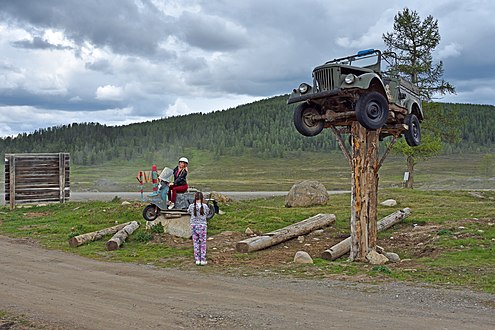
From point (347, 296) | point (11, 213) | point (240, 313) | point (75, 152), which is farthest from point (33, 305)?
point (75, 152)

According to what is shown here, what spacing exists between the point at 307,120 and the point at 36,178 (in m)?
19.2

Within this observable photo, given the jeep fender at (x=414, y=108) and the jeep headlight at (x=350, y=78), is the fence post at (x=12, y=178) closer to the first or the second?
the jeep fender at (x=414, y=108)

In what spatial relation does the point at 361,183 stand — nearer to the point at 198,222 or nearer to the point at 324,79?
the point at 324,79

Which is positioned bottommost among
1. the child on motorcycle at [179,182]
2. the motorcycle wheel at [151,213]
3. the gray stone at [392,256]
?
the gray stone at [392,256]

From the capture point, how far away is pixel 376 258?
13203mm

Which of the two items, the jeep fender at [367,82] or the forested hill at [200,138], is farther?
the forested hill at [200,138]

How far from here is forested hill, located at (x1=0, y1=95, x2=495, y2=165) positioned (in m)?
127

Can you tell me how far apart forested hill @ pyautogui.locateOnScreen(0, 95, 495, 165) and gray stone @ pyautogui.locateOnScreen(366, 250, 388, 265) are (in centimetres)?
10530

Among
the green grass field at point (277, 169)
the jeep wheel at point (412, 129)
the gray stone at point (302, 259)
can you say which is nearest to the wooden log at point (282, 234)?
the gray stone at point (302, 259)

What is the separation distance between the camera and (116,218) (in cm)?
2098

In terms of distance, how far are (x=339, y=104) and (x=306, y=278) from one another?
16.6ft

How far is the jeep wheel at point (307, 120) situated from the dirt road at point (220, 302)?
473 centimetres

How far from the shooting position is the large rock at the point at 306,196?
1021 inches

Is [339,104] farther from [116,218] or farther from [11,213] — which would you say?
[11,213]
